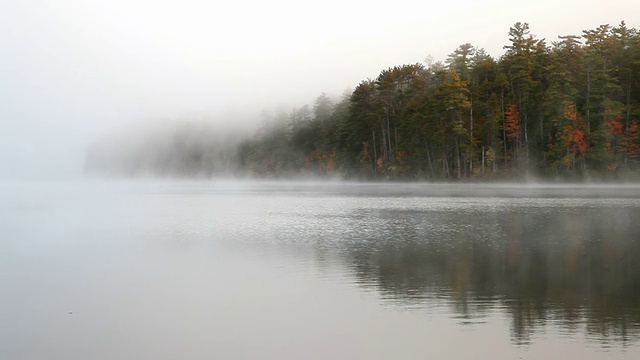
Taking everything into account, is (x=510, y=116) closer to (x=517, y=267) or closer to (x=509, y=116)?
(x=509, y=116)

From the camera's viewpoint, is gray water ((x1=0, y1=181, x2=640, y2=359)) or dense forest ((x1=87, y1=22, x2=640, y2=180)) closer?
gray water ((x1=0, y1=181, x2=640, y2=359))

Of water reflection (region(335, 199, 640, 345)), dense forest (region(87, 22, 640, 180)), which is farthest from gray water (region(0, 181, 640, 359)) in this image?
dense forest (region(87, 22, 640, 180))

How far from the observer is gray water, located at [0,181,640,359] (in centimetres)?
1068

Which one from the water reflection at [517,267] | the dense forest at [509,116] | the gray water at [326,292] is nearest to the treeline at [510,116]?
the dense forest at [509,116]

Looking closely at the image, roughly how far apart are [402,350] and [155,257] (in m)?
14.3

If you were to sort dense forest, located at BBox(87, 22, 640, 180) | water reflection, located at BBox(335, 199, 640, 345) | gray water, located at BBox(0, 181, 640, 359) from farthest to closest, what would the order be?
dense forest, located at BBox(87, 22, 640, 180) → water reflection, located at BBox(335, 199, 640, 345) → gray water, located at BBox(0, 181, 640, 359)

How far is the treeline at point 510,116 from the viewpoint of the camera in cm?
7731

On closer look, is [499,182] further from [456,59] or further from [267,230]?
[267,230]

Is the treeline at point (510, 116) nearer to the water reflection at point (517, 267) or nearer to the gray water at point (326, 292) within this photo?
the water reflection at point (517, 267)

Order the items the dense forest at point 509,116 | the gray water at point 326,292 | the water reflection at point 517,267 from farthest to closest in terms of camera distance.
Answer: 1. the dense forest at point 509,116
2. the water reflection at point 517,267
3. the gray water at point 326,292

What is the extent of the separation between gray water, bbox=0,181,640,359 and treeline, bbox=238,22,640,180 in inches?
1984

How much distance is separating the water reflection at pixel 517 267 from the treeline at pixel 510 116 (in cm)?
4554

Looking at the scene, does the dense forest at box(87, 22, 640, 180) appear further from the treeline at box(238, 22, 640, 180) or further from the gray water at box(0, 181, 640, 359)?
the gray water at box(0, 181, 640, 359)

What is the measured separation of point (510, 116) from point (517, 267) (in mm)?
71581
